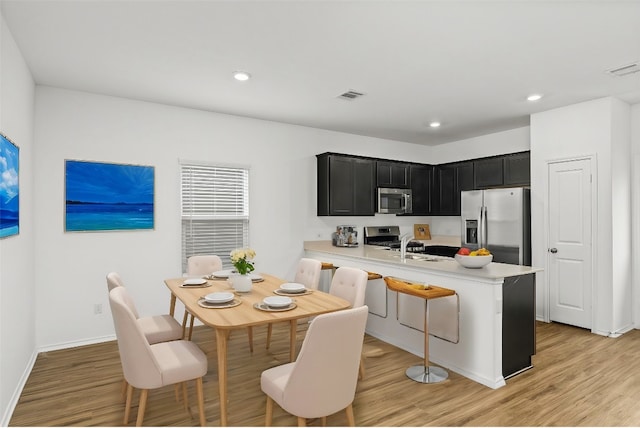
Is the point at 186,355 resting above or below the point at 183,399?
above

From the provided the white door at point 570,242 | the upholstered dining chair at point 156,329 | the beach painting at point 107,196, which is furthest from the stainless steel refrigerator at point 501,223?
the beach painting at point 107,196

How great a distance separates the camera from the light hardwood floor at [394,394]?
2.50 m

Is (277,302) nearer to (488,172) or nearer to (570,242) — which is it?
(570,242)

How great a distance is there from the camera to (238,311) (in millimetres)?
2451

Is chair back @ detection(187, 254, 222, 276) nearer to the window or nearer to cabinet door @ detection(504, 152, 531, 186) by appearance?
the window

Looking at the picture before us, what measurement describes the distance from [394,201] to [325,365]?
4433 mm

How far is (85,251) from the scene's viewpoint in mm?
3980

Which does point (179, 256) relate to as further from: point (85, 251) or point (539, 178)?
point (539, 178)

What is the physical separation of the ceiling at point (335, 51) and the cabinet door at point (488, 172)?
115cm

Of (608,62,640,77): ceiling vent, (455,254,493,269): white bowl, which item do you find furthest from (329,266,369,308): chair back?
(608,62,640,77): ceiling vent

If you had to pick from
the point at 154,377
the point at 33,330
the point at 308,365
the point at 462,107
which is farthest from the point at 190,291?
the point at 462,107

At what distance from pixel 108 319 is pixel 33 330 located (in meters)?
0.66

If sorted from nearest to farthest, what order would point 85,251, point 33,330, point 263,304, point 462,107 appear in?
1. point 263,304
2. point 33,330
3. point 85,251
4. point 462,107

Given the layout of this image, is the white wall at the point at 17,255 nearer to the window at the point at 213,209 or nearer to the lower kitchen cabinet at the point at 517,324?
the window at the point at 213,209
